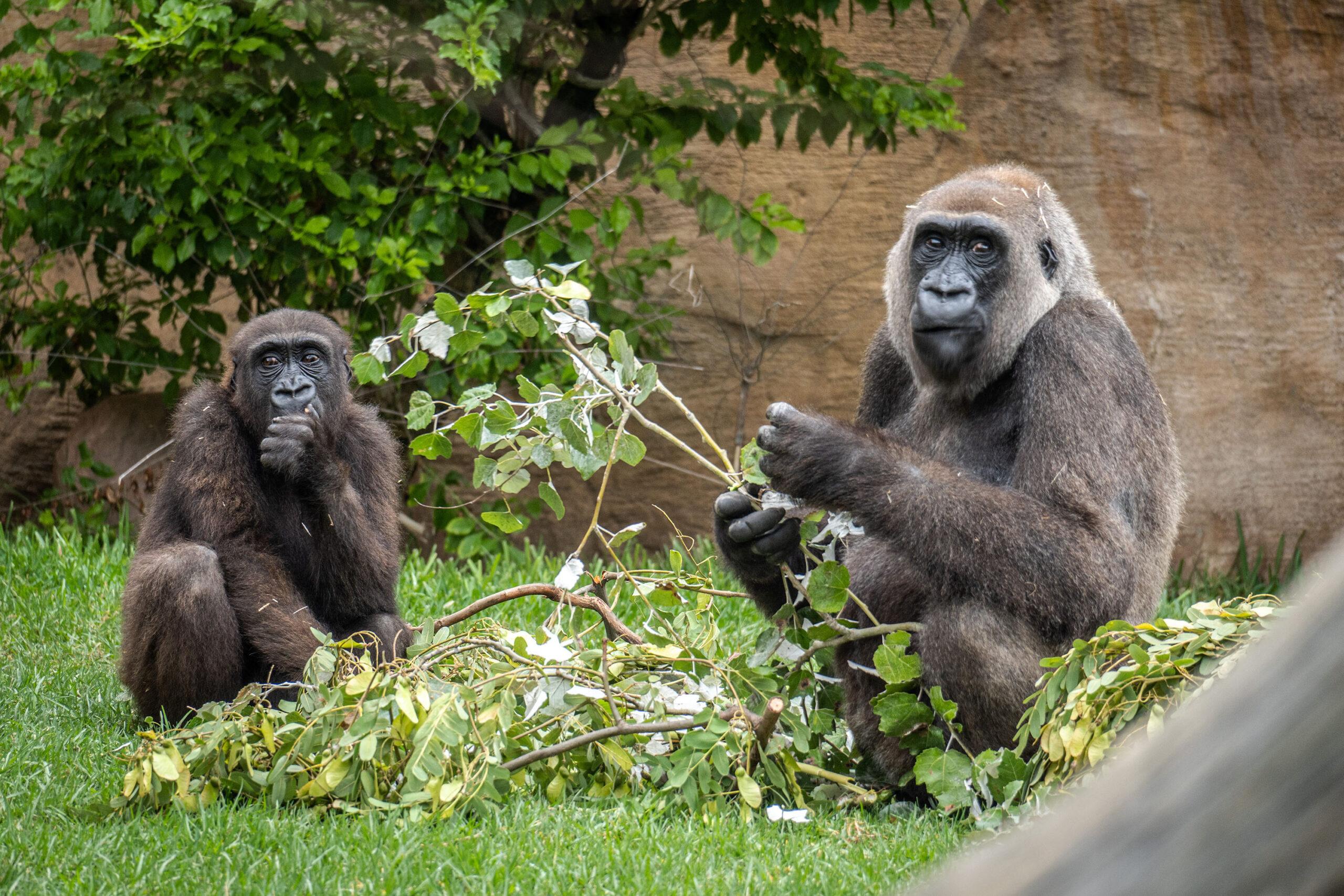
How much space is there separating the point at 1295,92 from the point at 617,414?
A: 621 centimetres

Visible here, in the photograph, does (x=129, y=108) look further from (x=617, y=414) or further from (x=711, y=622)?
(x=711, y=622)

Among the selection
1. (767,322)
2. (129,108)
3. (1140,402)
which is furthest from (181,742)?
(767,322)

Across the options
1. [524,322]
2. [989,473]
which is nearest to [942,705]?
[989,473]

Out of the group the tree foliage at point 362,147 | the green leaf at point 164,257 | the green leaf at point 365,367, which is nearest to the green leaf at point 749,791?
the green leaf at point 365,367

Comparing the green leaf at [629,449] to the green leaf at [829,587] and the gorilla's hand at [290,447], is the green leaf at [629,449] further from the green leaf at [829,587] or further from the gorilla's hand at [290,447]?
the gorilla's hand at [290,447]

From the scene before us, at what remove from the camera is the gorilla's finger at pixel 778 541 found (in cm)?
393

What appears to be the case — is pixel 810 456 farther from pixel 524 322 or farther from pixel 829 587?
pixel 524 322

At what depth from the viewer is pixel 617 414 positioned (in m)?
4.19

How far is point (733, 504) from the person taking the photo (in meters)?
3.96

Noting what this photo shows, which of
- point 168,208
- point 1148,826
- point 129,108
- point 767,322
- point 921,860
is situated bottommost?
point 767,322

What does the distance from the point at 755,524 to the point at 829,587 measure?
283 mm

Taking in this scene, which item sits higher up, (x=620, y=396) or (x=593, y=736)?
(x=620, y=396)

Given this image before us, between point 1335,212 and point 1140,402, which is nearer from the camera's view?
point 1140,402

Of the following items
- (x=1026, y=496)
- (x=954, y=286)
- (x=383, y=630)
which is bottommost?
(x=383, y=630)
